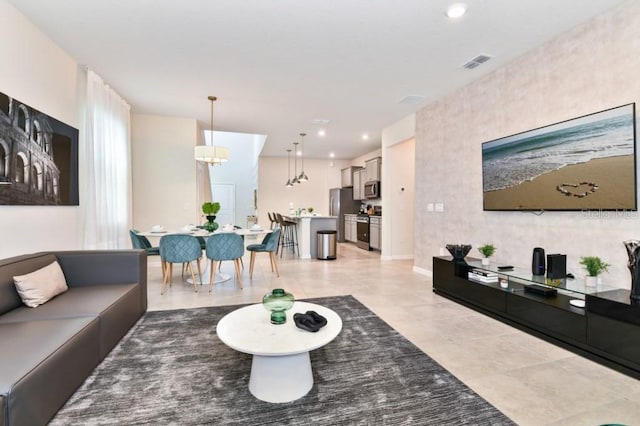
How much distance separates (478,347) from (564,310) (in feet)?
2.60

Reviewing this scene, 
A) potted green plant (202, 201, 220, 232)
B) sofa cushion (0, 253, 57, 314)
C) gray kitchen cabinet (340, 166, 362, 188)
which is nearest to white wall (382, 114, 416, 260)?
gray kitchen cabinet (340, 166, 362, 188)

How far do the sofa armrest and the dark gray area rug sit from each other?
584 millimetres

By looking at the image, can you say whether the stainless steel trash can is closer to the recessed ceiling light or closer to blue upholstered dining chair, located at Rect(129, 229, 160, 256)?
blue upholstered dining chair, located at Rect(129, 229, 160, 256)

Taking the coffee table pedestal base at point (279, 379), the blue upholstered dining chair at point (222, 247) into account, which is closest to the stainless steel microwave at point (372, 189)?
the blue upholstered dining chair at point (222, 247)

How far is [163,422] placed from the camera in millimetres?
1596

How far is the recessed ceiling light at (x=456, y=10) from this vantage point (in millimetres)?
2523

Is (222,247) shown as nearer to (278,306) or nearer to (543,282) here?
(278,306)

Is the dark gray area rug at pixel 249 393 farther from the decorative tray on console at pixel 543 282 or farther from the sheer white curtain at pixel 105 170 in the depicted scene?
the sheer white curtain at pixel 105 170

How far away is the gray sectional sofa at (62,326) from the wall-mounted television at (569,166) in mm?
4141

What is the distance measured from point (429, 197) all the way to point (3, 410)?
16.6 feet

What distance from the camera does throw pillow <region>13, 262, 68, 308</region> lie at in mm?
2191

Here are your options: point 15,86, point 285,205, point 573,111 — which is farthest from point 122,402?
point 285,205

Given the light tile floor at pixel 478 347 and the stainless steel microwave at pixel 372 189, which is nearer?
the light tile floor at pixel 478 347

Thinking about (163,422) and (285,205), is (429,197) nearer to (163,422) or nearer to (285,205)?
(163,422)
